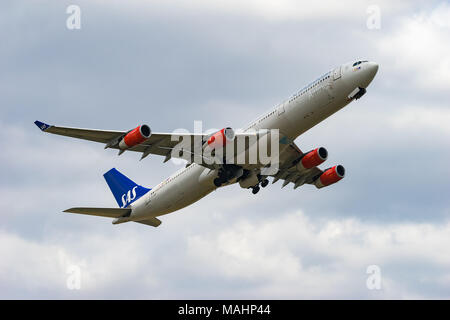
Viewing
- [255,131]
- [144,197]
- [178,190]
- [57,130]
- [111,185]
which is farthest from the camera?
[111,185]

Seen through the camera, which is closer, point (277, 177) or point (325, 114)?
point (325, 114)

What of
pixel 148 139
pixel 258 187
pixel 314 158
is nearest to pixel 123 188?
pixel 258 187

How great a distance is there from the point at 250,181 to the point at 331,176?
26.5ft

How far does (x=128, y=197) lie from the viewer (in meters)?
61.3

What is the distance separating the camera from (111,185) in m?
64.1

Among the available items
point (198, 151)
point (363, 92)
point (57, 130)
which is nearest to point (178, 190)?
point (198, 151)

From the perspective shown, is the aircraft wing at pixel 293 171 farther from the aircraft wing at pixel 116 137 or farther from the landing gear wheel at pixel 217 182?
the aircraft wing at pixel 116 137

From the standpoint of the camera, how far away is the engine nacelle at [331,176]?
5828 centimetres

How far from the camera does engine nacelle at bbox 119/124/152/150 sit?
4666cm

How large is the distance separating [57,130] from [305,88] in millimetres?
16514

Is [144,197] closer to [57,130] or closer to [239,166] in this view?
[239,166]

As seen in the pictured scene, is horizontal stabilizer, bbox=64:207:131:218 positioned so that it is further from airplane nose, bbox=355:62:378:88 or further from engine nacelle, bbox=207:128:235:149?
airplane nose, bbox=355:62:378:88

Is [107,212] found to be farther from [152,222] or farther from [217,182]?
[217,182]

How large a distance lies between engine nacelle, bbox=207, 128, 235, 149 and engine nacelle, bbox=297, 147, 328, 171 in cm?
835
